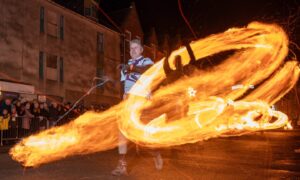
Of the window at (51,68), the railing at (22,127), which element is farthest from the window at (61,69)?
the railing at (22,127)

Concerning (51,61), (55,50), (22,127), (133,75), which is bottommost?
(22,127)

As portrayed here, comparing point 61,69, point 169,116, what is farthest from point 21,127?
point 61,69

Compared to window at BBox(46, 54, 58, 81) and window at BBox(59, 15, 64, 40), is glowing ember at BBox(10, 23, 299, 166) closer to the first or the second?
window at BBox(46, 54, 58, 81)

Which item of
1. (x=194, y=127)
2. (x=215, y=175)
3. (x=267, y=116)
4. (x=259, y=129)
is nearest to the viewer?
(x=215, y=175)

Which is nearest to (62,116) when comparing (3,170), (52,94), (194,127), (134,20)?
(194,127)

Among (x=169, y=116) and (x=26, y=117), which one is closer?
(x=26, y=117)

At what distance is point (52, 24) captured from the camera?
28266 mm

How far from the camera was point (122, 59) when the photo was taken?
37.2 metres

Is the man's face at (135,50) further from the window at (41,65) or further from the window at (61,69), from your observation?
the window at (61,69)

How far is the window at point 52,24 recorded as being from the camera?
2784 centimetres

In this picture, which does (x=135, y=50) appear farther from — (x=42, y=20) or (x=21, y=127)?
(x=42, y=20)

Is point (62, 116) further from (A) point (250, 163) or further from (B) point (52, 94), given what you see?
(B) point (52, 94)

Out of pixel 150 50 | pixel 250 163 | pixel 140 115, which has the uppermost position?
pixel 150 50

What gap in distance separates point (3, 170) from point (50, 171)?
2.97ft
